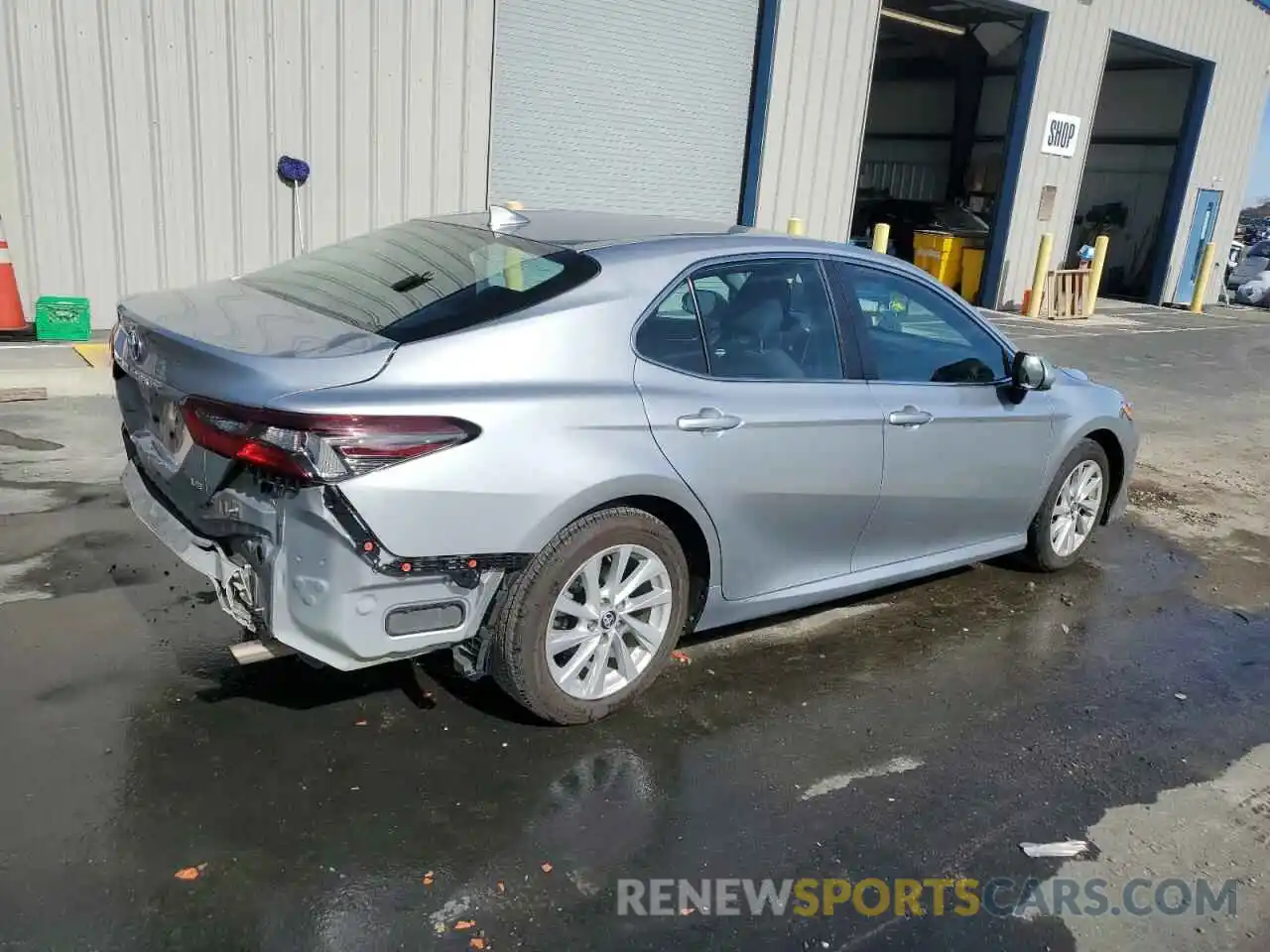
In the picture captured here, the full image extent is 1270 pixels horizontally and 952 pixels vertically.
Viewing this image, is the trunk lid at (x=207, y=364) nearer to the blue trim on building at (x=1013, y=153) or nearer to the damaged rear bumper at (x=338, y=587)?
the damaged rear bumper at (x=338, y=587)

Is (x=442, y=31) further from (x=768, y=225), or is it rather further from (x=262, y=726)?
(x=262, y=726)

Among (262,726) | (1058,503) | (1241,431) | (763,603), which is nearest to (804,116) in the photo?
(1241,431)

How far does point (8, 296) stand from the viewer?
854 centimetres

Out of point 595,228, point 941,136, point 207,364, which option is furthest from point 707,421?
point 941,136

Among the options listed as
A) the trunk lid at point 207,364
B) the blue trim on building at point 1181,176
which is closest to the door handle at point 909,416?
the trunk lid at point 207,364

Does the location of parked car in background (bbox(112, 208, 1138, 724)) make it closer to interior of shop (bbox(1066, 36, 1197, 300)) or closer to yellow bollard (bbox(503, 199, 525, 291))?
yellow bollard (bbox(503, 199, 525, 291))

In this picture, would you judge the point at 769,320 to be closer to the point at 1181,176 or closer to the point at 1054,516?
the point at 1054,516

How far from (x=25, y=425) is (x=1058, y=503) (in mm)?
6091

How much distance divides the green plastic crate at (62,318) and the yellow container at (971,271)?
548 inches

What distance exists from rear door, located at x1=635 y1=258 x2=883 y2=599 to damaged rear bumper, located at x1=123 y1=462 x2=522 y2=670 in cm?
80

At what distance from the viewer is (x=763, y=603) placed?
4.05m

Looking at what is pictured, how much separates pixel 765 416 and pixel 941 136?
22.3 meters

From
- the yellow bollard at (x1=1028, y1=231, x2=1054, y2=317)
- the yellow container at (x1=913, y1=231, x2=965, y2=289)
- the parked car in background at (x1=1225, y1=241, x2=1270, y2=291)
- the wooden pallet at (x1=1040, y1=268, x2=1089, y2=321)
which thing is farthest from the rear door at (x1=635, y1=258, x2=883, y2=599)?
the parked car in background at (x1=1225, y1=241, x2=1270, y2=291)

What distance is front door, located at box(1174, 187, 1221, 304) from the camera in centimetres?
2145
